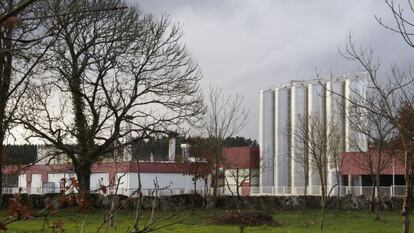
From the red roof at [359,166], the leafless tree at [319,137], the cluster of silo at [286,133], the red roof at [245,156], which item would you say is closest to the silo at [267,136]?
the cluster of silo at [286,133]

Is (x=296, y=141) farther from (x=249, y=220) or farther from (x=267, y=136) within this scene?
(x=249, y=220)

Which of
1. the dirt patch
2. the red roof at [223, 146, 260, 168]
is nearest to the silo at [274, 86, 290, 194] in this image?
the red roof at [223, 146, 260, 168]

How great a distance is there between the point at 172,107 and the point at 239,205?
8.80m

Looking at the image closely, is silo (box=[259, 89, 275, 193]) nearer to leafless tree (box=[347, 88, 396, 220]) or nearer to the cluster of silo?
the cluster of silo

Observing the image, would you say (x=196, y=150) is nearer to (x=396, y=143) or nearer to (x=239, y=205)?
(x=239, y=205)

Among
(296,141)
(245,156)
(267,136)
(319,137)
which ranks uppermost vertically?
(267,136)

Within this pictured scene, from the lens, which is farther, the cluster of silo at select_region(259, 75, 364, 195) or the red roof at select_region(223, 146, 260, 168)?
the red roof at select_region(223, 146, 260, 168)

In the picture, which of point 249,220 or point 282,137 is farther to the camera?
point 282,137

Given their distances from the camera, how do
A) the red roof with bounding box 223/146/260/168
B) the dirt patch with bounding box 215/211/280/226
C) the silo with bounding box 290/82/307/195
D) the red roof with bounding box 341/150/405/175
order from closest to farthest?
the dirt patch with bounding box 215/211/280/226 → the red roof with bounding box 341/150/405/175 → the silo with bounding box 290/82/307/195 → the red roof with bounding box 223/146/260/168

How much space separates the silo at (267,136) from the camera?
67.2m

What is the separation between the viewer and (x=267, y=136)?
227 ft

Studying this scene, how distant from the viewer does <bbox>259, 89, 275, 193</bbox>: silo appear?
67188 mm

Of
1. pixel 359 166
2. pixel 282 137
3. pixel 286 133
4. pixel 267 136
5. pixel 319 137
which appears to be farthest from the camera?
pixel 267 136

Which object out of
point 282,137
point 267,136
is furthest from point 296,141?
point 267,136
